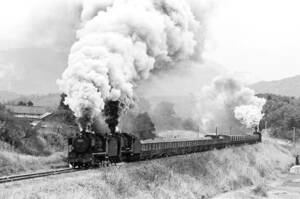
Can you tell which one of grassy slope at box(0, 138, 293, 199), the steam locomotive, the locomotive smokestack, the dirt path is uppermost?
the locomotive smokestack

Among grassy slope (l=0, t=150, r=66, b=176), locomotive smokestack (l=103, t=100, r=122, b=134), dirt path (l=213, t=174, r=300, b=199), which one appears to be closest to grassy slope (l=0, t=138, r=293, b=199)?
dirt path (l=213, t=174, r=300, b=199)

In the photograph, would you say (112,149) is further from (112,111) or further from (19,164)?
(19,164)

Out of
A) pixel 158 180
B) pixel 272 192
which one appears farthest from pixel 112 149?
pixel 272 192

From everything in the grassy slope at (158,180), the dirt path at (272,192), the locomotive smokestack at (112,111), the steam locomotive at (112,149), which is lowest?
the dirt path at (272,192)

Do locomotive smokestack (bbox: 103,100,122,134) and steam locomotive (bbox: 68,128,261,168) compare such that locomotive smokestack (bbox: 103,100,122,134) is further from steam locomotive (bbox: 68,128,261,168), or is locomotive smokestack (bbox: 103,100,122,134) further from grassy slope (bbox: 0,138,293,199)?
grassy slope (bbox: 0,138,293,199)

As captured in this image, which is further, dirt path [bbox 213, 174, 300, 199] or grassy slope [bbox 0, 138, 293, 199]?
dirt path [bbox 213, 174, 300, 199]

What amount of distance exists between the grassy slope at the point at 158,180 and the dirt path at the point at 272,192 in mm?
1126

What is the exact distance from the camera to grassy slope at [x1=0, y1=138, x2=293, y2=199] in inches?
711

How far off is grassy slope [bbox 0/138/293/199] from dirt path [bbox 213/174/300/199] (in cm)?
113

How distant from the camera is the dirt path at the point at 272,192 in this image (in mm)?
29641

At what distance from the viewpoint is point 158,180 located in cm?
2491

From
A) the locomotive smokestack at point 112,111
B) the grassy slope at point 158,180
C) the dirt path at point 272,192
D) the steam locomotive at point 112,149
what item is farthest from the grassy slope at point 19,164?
the dirt path at point 272,192

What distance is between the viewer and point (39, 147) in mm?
41656

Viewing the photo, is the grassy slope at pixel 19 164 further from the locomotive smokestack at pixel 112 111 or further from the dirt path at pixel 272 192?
the dirt path at pixel 272 192
